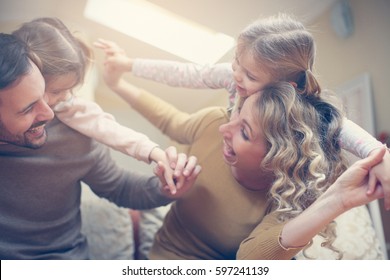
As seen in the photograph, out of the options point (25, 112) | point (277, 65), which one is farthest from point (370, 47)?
point (25, 112)

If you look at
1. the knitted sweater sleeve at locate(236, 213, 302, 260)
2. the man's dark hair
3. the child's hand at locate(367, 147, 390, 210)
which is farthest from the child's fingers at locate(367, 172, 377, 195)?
the man's dark hair

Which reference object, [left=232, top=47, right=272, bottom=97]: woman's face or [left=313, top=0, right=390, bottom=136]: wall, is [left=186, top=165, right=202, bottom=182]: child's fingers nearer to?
[left=232, top=47, right=272, bottom=97]: woman's face

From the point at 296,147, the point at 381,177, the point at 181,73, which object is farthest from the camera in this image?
the point at 181,73

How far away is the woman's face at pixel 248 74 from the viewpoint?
105 centimetres

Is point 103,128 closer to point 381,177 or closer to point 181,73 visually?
point 181,73

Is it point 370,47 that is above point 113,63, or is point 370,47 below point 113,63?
above

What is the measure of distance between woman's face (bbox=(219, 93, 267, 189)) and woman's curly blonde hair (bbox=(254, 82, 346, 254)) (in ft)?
0.06

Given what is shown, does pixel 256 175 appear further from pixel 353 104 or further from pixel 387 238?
pixel 387 238

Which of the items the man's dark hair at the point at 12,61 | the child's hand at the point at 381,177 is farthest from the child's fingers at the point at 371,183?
the man's dark hair at the point at 12,61

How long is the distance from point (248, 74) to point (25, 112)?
1.72 feet

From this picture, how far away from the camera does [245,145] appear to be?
1.07 metres

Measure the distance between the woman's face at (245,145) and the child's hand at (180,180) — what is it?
8cm

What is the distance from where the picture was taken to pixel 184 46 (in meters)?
1.16

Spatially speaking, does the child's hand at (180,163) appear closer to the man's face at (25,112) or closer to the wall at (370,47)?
the man's face at (25,112)
